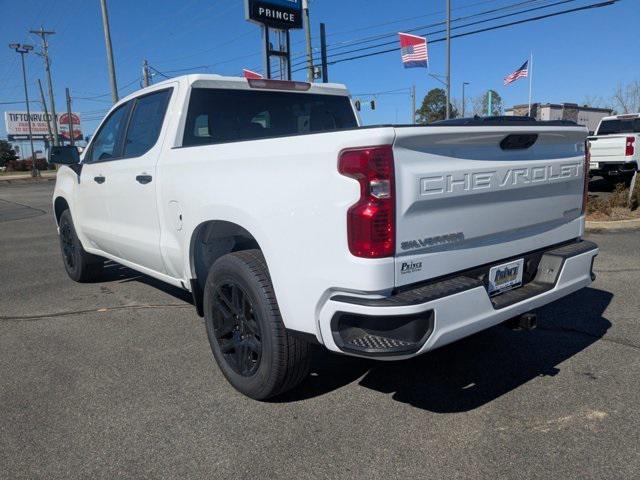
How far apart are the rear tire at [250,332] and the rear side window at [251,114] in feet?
4.04

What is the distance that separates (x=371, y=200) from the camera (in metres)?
2.43

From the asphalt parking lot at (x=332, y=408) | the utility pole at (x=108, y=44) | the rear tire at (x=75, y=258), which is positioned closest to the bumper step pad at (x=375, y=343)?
the asphalt parking lot at (x=332, y=408)

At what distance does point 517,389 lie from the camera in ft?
11.0

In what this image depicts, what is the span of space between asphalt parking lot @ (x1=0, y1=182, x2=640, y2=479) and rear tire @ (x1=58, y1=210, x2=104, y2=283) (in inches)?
50.8

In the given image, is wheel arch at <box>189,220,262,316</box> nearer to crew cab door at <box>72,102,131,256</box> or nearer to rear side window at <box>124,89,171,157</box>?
rear side window at <box>124,89,171,157</box>

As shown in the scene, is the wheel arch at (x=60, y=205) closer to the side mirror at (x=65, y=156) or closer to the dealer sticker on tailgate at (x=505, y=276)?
the side mirror at (x=65, y=156)

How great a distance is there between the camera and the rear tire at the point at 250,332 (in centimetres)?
295

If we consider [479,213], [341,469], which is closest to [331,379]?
[341,469]

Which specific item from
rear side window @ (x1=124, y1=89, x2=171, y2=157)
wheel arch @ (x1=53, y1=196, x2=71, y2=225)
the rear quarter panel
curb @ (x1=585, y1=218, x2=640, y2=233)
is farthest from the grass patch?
wheel arch @ (x1=53, y1=196, x2=71, y2=225)

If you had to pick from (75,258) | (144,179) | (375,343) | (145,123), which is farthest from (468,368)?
(75,258)

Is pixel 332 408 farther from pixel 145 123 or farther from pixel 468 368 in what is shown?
pixel 145 123

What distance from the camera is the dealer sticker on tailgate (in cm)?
299

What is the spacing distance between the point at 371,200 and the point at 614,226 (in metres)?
7.53

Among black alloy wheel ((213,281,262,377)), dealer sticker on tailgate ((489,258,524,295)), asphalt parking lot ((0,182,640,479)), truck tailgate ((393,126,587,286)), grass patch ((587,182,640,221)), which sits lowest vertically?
asphalt parking lot ((0,182,640,479))
